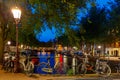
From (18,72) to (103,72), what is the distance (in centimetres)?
519

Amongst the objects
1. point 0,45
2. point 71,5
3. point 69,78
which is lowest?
point 69,78

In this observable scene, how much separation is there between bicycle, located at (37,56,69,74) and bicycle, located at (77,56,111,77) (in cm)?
94

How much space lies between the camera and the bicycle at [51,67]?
74.9 ft

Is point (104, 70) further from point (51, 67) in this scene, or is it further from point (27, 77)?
point (27, 77)

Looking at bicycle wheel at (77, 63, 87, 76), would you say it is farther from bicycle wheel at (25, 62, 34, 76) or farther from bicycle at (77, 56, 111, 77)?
bicycle wheel at (25, 62, 34, 76)

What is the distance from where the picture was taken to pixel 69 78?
21156 mm

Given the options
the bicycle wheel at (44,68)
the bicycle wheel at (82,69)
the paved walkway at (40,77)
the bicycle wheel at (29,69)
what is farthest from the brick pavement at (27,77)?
the bicycle wheel at (82,69)

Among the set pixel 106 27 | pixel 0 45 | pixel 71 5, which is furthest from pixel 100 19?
pixel 71 5

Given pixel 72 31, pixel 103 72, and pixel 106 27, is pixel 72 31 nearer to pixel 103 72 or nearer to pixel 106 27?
pixel 103 72

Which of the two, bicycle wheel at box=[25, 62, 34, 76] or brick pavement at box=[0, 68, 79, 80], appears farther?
bicycle wheel at box=[25, 62, 34, 76]

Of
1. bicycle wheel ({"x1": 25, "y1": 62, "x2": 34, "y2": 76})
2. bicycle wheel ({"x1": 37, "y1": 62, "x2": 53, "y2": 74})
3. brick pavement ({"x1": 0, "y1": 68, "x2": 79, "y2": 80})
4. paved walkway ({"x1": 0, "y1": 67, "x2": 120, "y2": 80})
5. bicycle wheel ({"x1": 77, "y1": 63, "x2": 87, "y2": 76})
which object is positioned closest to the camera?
brick pavement ({"x1": 0, "y1": 68, "x2": 79, "y2": 80})

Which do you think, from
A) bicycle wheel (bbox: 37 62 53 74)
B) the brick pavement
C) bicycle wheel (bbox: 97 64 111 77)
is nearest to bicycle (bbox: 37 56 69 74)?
bicycle wheel (bbox: 37 62 53 74)

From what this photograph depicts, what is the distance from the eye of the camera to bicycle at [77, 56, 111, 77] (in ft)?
72.6

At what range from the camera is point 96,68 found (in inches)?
887
